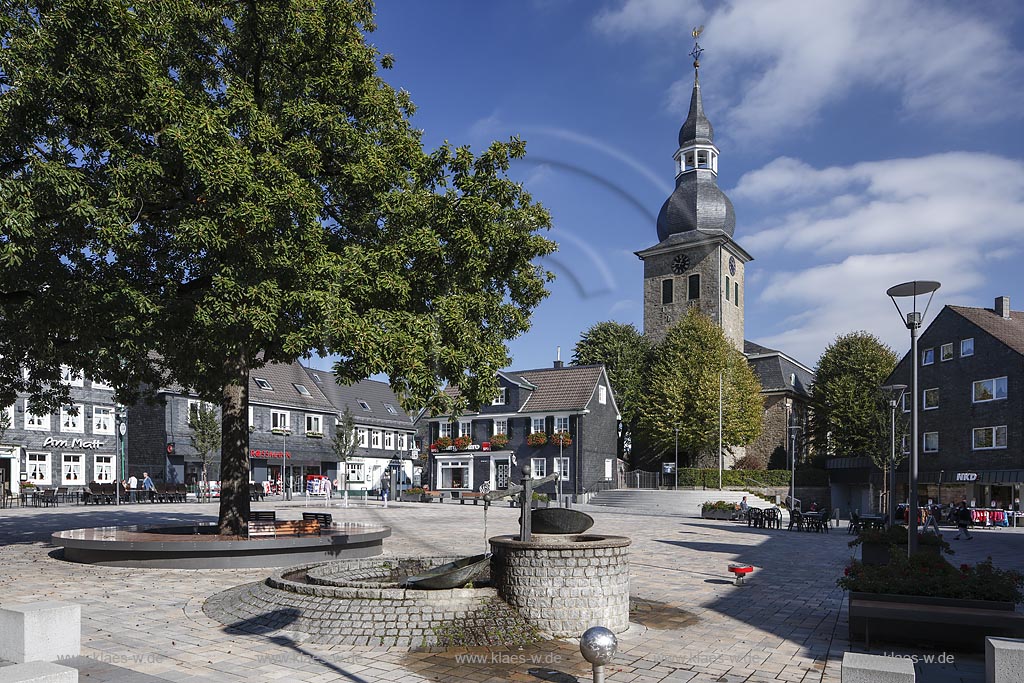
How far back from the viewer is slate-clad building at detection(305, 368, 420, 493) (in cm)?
6856

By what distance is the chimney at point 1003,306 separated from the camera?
47.1 meters

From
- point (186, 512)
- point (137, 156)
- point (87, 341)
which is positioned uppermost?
point (137, 156)

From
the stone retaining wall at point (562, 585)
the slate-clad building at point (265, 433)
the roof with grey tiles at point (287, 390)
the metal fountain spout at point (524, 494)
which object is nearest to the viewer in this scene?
the stone retaining wall at point (562, 585)

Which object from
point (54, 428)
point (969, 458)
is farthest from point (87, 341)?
point (969, 458)

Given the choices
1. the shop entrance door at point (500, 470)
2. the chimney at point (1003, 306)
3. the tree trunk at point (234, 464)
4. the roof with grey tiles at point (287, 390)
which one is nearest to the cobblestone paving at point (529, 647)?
the tree trunk at point (234, 464)

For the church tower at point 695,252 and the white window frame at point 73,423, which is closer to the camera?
the white window frame at point 73,423

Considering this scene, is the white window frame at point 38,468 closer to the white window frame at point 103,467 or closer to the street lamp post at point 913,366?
the white window frame at point 103,467

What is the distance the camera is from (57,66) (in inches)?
518

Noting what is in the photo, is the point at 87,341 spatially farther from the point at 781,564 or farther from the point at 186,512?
the point at 186,512

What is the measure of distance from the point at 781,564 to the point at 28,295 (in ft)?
57.1

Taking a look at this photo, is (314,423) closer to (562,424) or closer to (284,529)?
(562,424)

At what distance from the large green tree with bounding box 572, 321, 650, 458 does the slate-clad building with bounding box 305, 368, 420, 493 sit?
58.1 feet

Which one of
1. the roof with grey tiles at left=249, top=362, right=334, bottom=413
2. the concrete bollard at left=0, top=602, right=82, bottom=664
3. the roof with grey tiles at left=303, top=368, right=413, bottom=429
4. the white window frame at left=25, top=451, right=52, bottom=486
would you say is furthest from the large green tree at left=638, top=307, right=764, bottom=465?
the concrete bollard at left=0, top=602, right=82, bottom=664

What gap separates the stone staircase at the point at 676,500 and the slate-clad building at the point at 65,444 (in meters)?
32.2
